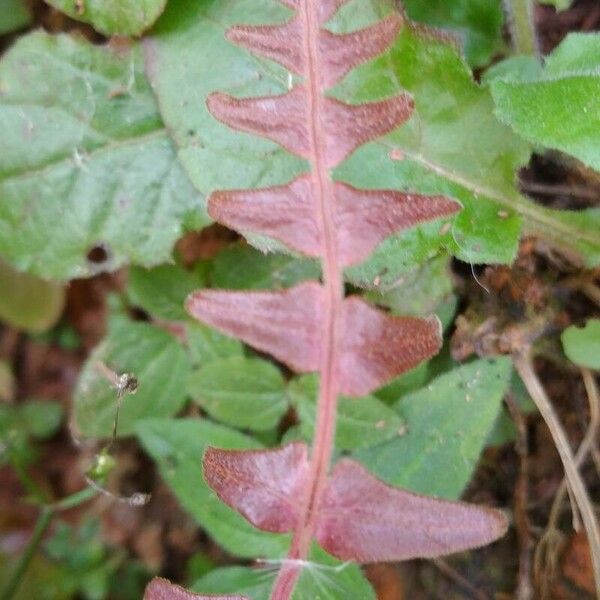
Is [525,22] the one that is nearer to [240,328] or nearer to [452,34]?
[452,34]

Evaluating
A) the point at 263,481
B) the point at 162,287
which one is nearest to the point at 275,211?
the point at 263,481

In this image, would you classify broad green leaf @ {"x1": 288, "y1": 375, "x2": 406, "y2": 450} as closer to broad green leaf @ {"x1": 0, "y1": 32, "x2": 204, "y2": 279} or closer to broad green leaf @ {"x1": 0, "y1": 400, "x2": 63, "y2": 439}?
broad green leaf @ {"x1": 0, "y1": 32, "x2": 204, "y2": 279}

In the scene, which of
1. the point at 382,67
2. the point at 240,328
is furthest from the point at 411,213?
the point at 382,67

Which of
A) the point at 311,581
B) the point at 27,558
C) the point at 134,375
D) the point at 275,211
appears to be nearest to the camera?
the point at 275,211

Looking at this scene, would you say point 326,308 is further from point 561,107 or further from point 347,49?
point 561,107

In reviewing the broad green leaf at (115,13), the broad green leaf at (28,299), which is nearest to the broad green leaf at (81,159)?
the broad green leaf at (115,13)

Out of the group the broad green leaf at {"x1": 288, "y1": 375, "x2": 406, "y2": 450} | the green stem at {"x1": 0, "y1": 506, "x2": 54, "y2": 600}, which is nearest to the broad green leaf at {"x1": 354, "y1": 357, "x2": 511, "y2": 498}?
the broad green leaf at {"x1": 288, "y1": 375, "x2": 406, "y2": 450}

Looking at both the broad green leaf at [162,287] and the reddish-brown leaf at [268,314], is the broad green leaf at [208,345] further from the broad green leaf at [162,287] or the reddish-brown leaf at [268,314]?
the reddish-brown leaf at [268,314]
